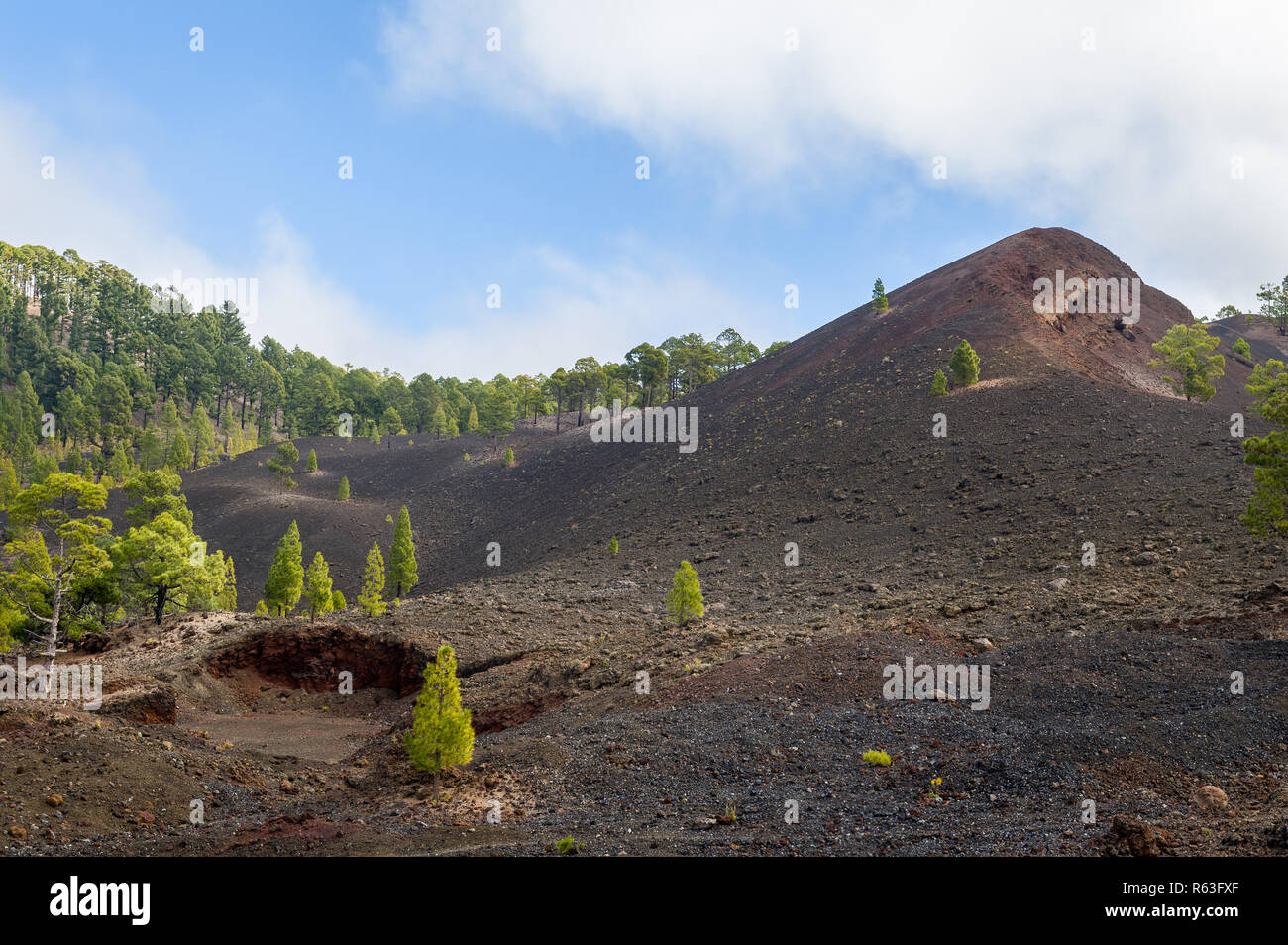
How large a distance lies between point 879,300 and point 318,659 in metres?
65.5

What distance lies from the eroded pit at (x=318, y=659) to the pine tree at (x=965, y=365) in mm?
41979

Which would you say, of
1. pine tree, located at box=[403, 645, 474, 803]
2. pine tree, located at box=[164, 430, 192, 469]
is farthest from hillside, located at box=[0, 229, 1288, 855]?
pine tree, located at box=[164, 430, 192, 469]

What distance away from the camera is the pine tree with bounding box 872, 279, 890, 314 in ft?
266

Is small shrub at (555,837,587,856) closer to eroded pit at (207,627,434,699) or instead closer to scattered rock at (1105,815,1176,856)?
scattered rock at (1105,815,1176,856)

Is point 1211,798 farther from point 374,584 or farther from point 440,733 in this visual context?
point 374,584

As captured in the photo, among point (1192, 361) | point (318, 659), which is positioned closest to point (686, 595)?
point (318, 659)

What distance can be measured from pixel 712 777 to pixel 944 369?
4977cm

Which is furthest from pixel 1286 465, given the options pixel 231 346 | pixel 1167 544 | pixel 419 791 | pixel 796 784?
pixel 231 346

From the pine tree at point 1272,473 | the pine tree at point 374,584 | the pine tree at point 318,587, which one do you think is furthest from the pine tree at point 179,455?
the pine tree at point 1272,473

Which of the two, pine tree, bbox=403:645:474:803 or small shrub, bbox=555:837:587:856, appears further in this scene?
pine tree, bbox=403:645:474:803

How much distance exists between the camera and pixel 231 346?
12888cm

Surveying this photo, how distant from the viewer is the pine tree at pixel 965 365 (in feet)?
184

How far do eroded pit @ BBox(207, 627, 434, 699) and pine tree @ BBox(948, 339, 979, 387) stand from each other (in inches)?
1653

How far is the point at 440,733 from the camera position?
701 inches
